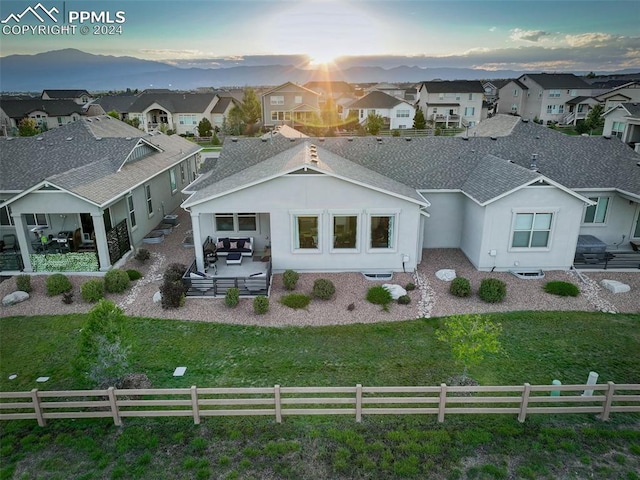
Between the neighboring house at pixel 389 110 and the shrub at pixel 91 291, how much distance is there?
60848 millimetres

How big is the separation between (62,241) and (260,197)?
996cm

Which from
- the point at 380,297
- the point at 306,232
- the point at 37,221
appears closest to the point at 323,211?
the point at 306,232

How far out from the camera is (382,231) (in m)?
18.7

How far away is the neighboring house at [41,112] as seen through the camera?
70.9 metres

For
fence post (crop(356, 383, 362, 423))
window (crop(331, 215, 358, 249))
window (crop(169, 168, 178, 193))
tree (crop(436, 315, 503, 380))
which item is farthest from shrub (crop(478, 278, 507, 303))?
window (crop(169, 168, 178, 193))

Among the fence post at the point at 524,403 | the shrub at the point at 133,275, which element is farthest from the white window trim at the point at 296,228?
the fence post at the point at 524,403

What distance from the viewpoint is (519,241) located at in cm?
1891

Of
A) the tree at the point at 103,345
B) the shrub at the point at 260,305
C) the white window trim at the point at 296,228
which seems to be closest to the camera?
the tree at the point at 103,345

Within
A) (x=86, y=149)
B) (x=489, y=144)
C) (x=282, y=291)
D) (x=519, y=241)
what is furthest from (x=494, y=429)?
(x=86, y=149)

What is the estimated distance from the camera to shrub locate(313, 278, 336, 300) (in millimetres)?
16547

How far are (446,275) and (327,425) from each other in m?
9.97

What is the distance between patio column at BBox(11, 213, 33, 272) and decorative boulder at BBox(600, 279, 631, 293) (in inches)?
959

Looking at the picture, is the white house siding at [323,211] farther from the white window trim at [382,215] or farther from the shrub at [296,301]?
the shrub at [296,301]

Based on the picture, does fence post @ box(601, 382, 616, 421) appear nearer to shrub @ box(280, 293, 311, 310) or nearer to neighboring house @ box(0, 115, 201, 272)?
shrub @ box(280, 293, 311, 310)
